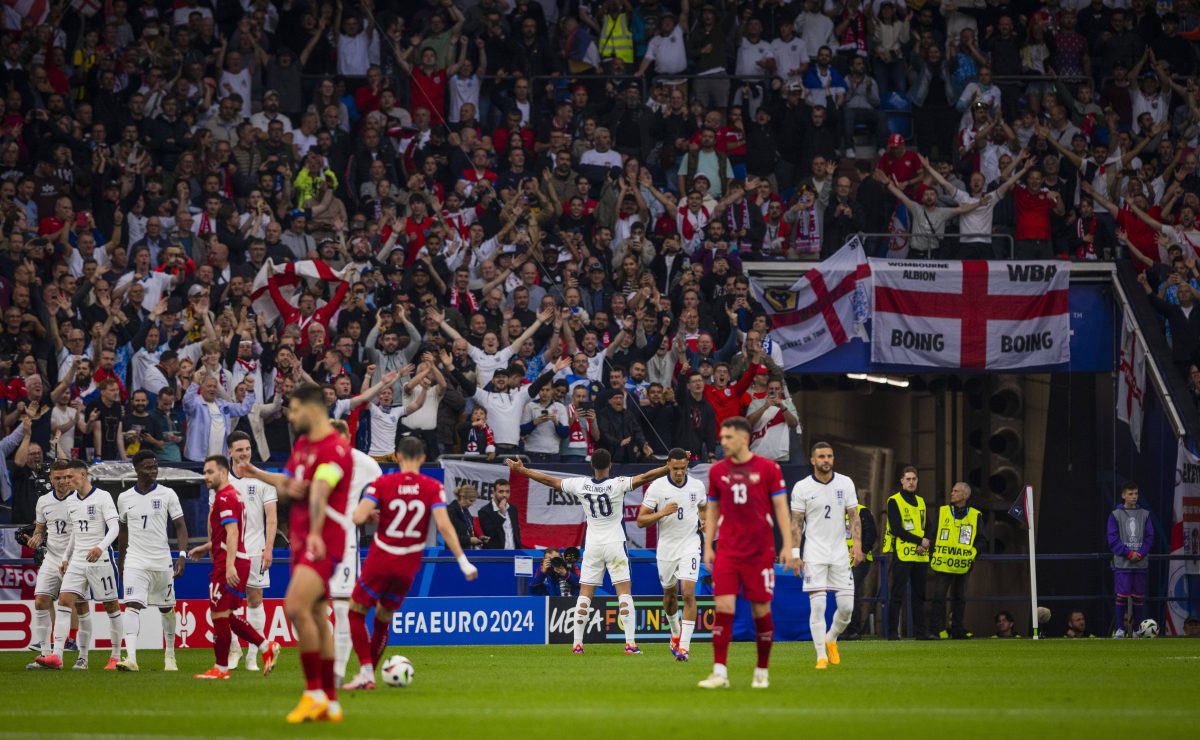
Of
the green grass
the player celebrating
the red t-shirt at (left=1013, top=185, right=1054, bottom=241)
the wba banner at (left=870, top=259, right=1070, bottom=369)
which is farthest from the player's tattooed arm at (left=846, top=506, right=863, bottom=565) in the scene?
the red t-shirt at (left=1013, top=185, right=1054, bottom=241)

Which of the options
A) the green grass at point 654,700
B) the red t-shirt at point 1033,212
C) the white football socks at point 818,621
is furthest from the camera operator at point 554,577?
the red t-shirt at point 1033,212

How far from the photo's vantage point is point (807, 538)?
18578mm

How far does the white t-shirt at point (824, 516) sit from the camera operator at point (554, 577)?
6.90 meters

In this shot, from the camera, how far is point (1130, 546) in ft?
87.8

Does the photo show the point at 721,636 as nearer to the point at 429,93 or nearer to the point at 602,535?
the point at 602,535

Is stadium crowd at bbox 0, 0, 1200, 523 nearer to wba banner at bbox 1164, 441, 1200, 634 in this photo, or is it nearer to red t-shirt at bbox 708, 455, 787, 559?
wba banner at bbox 1164, 441, 1200, 634

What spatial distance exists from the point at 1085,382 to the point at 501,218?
1207 centimetres

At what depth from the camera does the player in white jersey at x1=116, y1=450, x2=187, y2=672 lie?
19.0 meters

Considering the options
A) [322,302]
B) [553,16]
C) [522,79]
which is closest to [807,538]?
[322,302]

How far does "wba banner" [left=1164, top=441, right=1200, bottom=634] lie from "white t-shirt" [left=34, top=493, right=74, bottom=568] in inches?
704

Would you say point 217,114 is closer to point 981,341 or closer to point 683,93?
point 683,93

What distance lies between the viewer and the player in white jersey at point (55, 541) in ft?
63.9

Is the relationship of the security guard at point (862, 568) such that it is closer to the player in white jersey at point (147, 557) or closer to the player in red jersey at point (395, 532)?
the player in white jersey at point (147, 557)

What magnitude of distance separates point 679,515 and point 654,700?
7016 mm
